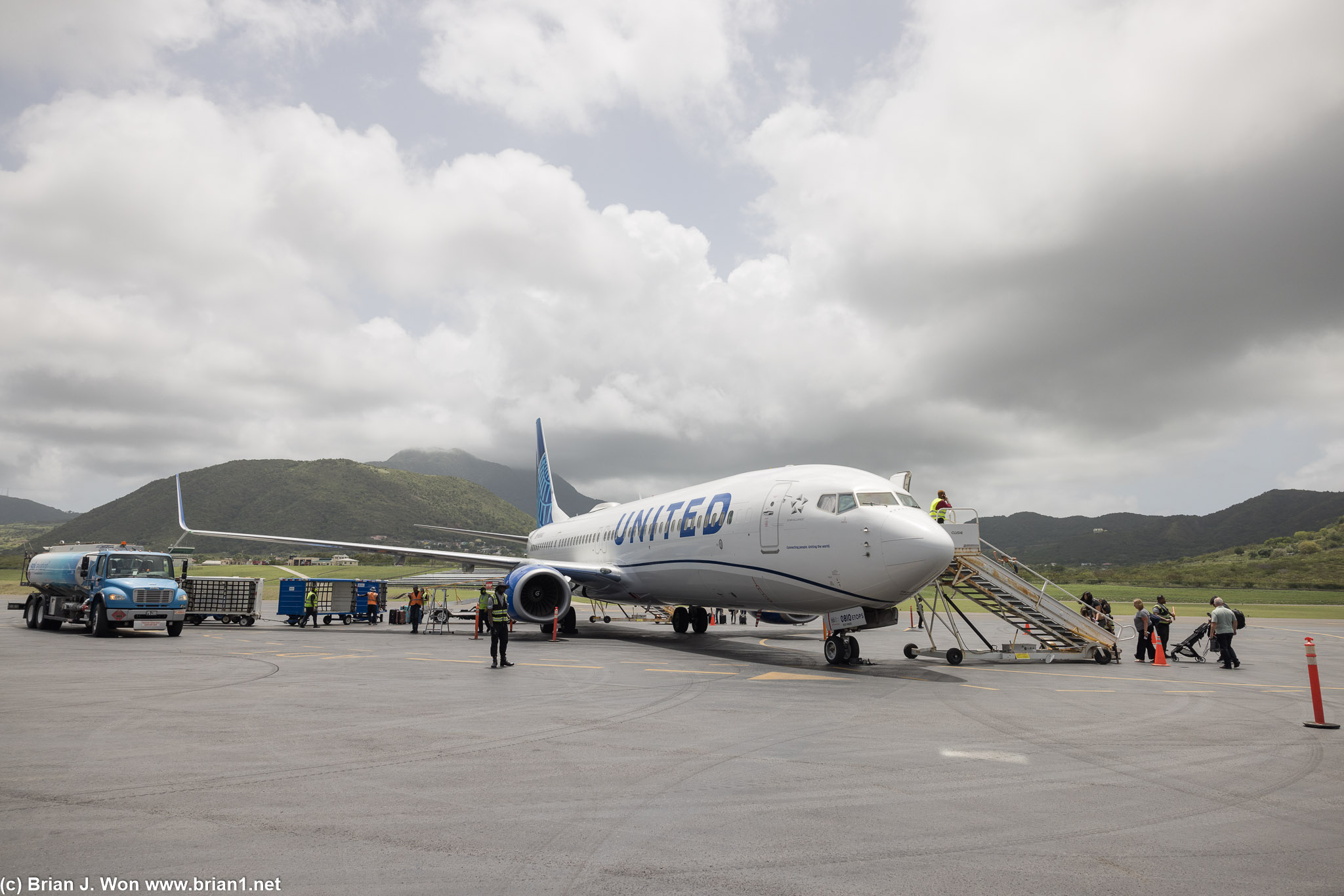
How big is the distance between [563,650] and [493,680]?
22.5 feet

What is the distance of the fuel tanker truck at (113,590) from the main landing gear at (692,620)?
15.9m

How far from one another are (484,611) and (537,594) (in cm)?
177

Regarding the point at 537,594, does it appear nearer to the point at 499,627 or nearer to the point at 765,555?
the point at 499,627

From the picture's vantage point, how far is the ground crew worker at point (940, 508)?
19.4 metres

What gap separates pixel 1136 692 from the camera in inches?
534

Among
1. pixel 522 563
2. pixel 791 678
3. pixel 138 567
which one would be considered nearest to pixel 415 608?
pixel 522 563

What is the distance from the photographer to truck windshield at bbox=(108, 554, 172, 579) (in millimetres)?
23188

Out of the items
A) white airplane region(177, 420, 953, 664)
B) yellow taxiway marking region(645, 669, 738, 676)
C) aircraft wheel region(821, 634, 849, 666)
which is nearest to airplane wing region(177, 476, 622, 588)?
white airplane region(177, 420, 953, 664)

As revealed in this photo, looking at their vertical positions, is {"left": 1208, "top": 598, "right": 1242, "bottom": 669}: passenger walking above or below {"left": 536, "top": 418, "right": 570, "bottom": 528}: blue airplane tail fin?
below

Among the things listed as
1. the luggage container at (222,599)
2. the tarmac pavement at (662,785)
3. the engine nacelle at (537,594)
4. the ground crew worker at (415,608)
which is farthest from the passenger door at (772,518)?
the luggage container at (222,599)

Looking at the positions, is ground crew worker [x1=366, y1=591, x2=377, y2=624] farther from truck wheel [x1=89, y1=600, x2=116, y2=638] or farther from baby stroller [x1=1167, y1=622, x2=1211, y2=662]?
baby stroller [x1=1167, y1=622, x2=1211, y2=662]

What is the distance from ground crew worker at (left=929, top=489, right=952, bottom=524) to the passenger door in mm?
4321

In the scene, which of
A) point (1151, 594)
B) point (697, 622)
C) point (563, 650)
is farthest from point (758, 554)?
point (1151, 594)

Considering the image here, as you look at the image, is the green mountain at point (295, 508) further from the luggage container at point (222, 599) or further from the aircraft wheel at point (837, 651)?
the aircraft wheel at point (837, 651)
